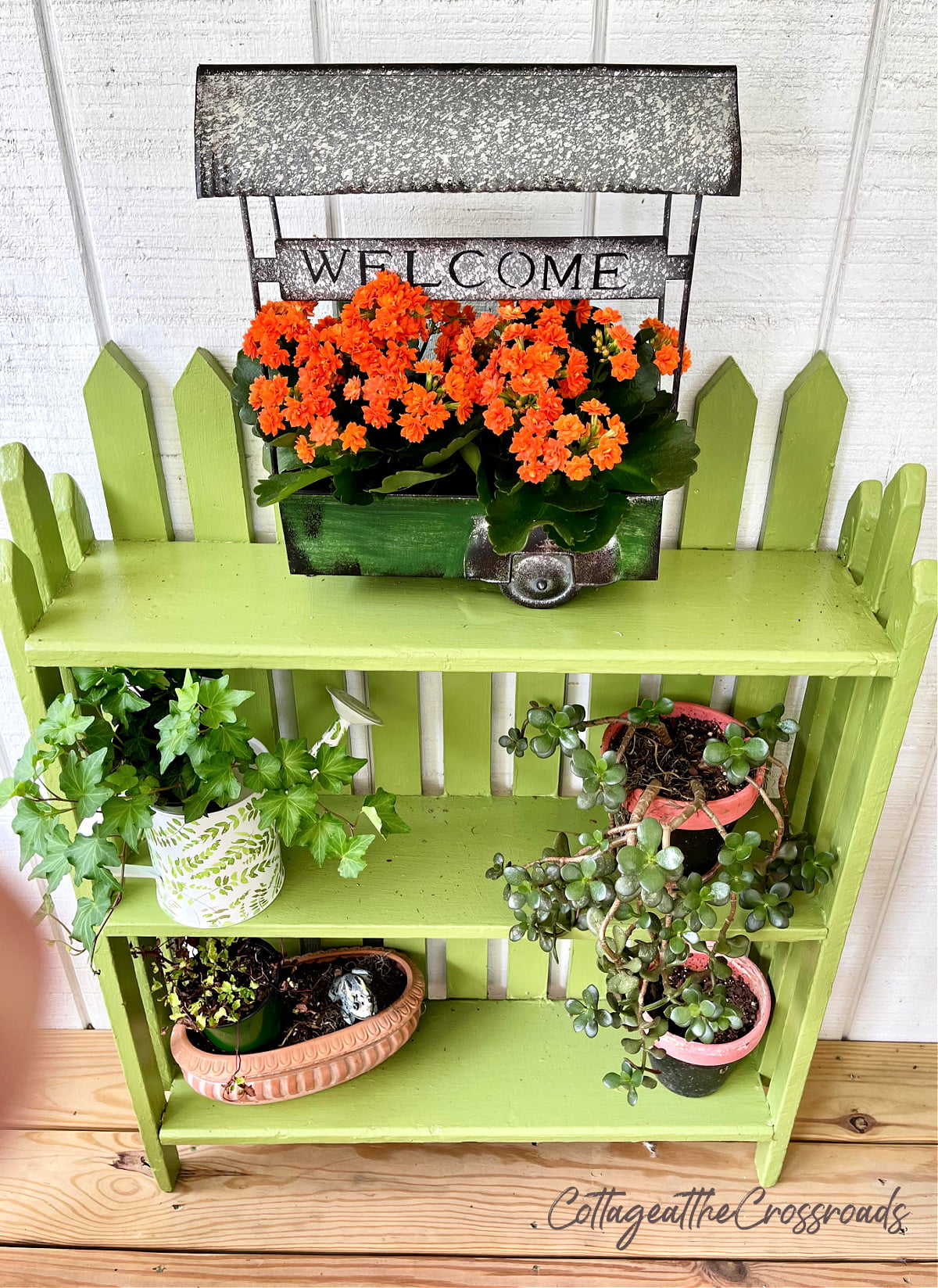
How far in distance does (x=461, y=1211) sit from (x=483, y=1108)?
0.17 m

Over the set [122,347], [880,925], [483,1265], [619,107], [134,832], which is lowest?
[483,1265]

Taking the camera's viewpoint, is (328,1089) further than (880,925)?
No

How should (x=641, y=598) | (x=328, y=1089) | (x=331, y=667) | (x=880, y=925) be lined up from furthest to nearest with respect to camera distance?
(x=880, y=925), (x=328, y=1089), (x=641, y=598), (x=331, y=667)

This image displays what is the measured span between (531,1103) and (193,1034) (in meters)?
0.51

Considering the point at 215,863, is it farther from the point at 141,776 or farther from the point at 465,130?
the point at 465,130

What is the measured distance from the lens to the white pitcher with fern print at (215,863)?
116 centimetres

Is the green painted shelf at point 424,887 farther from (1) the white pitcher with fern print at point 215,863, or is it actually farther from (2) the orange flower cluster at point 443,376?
(2) the orange flower cluster at point 443,376

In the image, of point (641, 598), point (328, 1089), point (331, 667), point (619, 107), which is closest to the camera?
point (619, 107)

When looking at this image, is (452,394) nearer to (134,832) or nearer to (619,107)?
(619,107)

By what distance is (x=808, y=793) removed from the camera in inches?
53.4

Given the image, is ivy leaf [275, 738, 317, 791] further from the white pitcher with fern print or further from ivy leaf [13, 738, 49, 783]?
ivy leaf [13, 738, 49, 783]

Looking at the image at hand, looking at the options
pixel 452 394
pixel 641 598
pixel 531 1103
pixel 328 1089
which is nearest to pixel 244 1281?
pixel 328 1089

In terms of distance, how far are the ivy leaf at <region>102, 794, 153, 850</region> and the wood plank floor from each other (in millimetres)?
630

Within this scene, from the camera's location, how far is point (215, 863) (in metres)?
1.19
